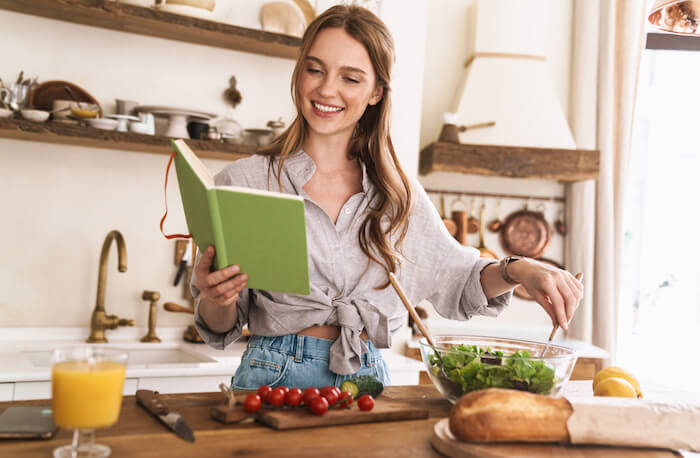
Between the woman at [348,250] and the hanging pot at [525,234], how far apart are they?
1.85 m

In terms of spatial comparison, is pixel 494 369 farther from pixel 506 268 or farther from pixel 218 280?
pixel 218 280

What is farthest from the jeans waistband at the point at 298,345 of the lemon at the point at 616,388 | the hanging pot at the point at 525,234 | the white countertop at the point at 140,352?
the hanging pot at the point at 525,234

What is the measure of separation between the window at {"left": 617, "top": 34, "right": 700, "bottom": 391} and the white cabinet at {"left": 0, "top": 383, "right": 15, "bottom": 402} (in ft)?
9.74

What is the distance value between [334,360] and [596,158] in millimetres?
2319

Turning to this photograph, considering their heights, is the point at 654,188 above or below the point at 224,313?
above

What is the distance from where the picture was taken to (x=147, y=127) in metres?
2.54

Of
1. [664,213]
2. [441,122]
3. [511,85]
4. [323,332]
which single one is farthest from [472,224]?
[323,332]

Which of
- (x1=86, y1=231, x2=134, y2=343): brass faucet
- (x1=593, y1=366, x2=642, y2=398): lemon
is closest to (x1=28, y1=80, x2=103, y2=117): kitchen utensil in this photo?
(x1=86, y1=231, x2=134, y2=343): brass faucet

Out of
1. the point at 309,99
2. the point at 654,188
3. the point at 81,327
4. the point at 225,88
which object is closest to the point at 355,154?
the point at 309,99

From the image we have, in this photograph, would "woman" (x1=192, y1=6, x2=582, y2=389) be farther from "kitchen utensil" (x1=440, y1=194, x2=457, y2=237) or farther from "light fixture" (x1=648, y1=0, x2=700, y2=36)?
"kitchen utensil" (x1=440, y1=194, x2=457, y2=237)

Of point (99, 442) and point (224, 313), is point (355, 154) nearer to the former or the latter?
point (224, 313)

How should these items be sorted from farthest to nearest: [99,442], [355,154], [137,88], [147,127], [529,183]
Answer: [529,183]
[137,88]
[147,127]
[355,154]
[99,442]

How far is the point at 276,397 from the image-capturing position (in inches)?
44.4

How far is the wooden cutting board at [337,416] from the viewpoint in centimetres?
105
